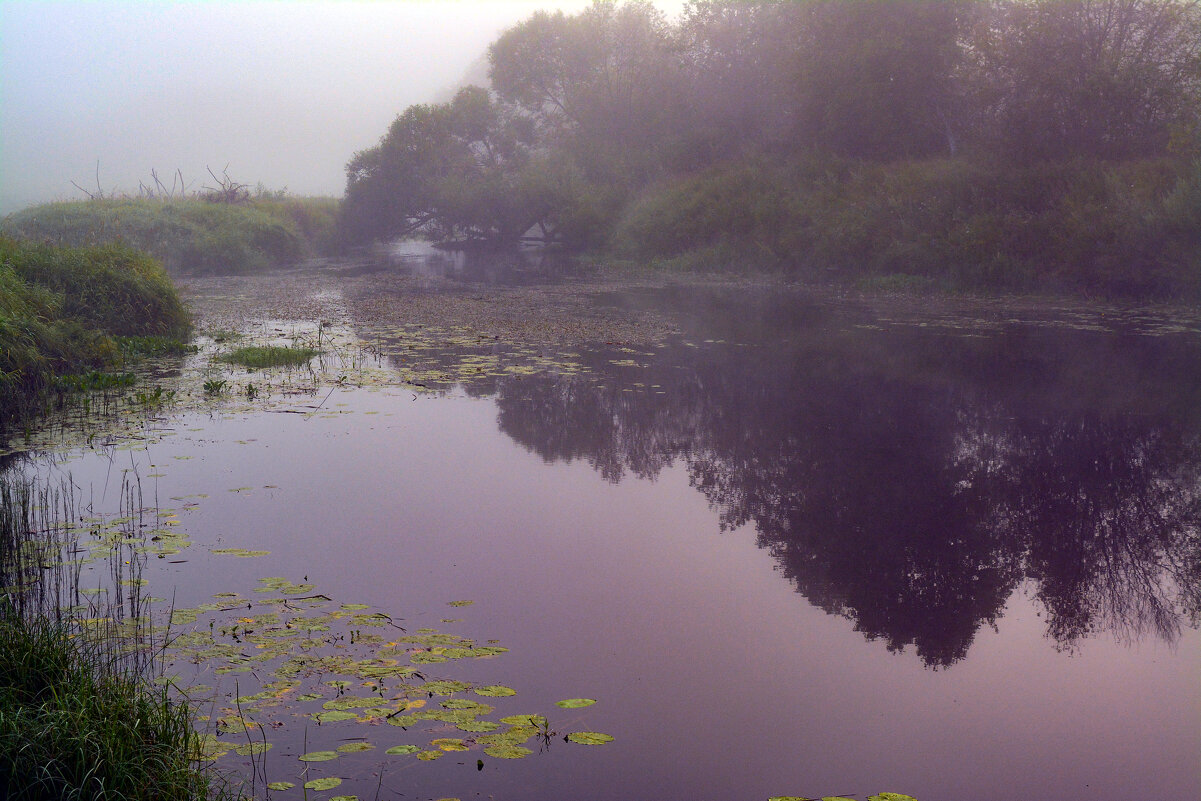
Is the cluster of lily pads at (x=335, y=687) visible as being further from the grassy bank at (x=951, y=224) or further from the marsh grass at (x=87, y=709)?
the grassy bank at (x=951, y=224)

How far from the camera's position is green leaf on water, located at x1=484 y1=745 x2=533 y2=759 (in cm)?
361

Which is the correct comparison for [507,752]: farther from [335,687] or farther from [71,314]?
[71,314]

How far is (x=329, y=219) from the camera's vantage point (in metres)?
42.0

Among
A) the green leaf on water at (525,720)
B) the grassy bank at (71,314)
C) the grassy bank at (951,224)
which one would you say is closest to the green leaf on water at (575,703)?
the green leaf on water at (525,720)

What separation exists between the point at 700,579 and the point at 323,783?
106 inches

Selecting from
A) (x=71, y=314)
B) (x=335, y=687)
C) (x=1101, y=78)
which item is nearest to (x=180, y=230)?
(x=71, y=314)

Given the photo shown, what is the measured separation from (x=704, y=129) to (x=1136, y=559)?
92.0 ft

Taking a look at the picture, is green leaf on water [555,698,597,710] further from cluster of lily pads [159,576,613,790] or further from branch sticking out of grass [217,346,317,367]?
branch sticking out of grass [217,346,317,367]

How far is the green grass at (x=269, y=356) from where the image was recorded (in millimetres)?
11766

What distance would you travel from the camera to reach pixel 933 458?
7.91m

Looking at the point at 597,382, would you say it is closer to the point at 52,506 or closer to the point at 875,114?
the point at 52,506

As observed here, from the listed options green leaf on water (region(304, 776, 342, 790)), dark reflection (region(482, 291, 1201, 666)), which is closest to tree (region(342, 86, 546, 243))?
dark reflection (region(482, 291, 1201, 666))

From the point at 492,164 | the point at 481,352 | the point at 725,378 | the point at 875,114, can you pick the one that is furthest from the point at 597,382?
the point at 492,164

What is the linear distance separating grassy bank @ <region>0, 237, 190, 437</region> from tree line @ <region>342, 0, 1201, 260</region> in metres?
17.5
